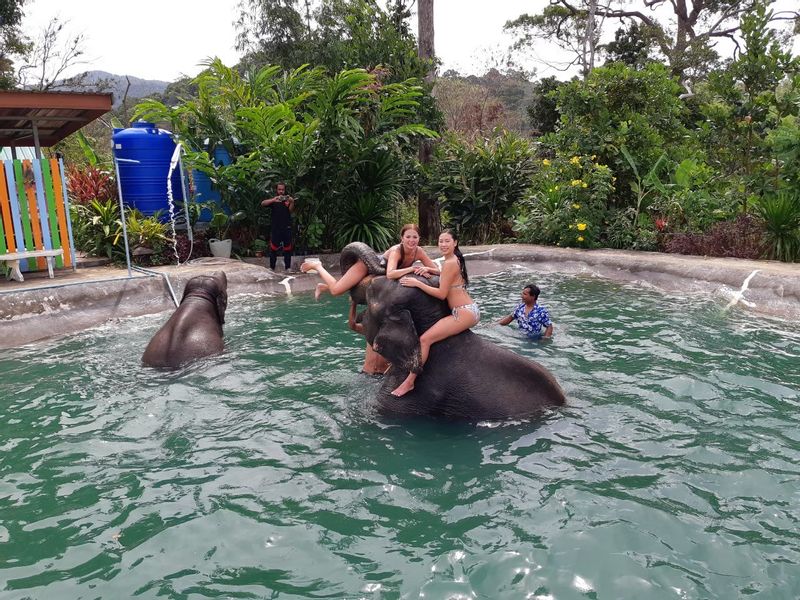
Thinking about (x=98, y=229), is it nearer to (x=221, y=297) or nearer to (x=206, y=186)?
(x=206, y=186)

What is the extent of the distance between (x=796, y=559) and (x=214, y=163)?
13.0 metres

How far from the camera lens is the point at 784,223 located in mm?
11391

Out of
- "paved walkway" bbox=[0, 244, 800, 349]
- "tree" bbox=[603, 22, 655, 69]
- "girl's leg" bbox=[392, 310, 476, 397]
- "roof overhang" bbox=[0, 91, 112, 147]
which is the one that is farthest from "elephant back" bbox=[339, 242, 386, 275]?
"tree" bbox=[603, 22, 655, 69]

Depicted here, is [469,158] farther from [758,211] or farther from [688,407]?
[688,407]

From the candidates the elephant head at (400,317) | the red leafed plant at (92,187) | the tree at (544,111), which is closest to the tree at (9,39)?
the red leafed plant at (92,187)

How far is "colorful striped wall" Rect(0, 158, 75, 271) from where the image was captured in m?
10.7

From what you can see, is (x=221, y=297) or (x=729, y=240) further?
(x=729, y=240)

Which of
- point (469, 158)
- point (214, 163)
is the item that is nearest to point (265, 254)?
point (214, 163)

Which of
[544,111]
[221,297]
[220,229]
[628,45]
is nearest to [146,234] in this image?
[220,229]

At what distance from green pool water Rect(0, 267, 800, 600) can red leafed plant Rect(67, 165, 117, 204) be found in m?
7.12

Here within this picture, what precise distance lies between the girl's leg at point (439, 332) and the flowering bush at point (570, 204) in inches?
341

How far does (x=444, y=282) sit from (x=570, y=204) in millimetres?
9229

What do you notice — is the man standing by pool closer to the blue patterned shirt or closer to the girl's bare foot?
the blue patterned shirt

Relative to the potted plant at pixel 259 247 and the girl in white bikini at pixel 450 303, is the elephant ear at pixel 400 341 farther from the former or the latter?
the potted plant at pixel 259 247
